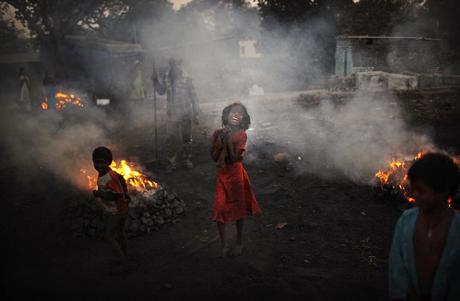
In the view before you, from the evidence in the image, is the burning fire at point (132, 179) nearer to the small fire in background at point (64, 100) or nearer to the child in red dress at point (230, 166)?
the child in red dress at point (230, 166)

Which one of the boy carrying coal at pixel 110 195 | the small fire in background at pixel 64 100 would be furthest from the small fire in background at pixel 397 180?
the small fire in background at pixel 64 100

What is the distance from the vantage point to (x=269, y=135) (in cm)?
1028

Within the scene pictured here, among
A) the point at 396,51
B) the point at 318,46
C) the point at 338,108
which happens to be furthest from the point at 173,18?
the point at 338,108

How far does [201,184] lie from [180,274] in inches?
123

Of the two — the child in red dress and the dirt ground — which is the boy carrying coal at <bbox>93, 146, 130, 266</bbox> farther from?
the child in red dress

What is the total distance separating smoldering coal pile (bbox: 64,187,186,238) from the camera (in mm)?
5246

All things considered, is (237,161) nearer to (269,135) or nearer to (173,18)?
(269,135)

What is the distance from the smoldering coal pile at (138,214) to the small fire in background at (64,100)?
9.75 m

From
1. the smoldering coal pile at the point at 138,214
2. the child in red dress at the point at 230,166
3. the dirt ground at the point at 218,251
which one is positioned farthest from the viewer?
the smoldering coal pile at the point at 138,214

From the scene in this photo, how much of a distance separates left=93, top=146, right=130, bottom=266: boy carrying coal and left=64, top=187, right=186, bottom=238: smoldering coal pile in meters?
1.16

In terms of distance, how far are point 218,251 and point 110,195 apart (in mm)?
1556

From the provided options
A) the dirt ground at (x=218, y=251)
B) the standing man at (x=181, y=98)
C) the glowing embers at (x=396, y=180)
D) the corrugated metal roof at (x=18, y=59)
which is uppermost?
the corrugated metal roof at (x=18, y=59)

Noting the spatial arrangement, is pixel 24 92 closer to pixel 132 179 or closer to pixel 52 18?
pixel 52 18

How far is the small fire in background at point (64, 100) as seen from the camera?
558 inches
